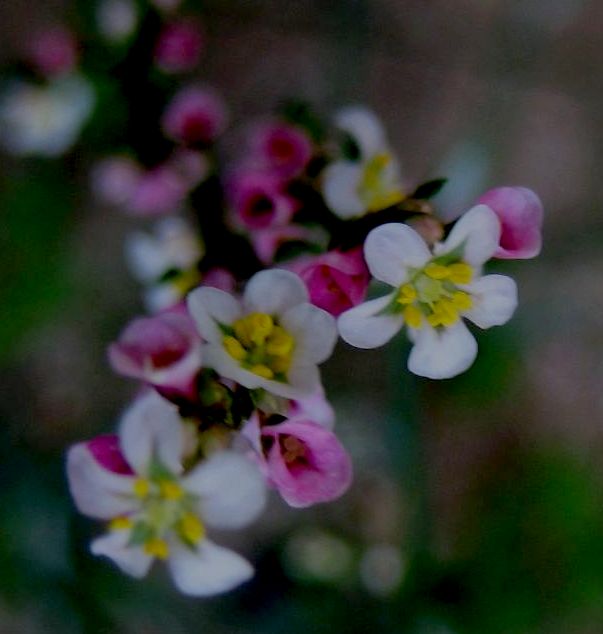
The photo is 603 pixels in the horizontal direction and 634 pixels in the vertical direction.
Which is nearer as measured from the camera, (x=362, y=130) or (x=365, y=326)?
(x=365, y=326)

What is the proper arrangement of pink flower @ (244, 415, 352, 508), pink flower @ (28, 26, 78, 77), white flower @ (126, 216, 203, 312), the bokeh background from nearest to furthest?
pink flower @ (244, 415, 352, 508) → white flower @ (126, 216, 203, 312) → pink flower @ (28, 26, 78, 77) → the bokeh background

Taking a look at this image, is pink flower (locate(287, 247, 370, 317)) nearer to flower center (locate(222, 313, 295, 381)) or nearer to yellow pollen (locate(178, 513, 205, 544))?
flower center (locate(222, 313, 295, 381))

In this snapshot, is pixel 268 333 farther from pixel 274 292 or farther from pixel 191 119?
pixel 191 119

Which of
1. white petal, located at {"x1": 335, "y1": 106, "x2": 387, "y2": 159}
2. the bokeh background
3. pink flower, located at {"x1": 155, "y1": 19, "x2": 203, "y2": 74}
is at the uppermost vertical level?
pink flower, located at {"x1": 155, "y1": 19, "x2": 203, "y2": 74}

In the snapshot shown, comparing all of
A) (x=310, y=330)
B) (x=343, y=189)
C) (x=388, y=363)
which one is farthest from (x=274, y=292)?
(x=388, y=363)

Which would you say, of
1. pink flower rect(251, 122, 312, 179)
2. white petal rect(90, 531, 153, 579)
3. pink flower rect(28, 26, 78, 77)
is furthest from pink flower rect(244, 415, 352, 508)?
pink flower rect(28, 26, 78, 77)

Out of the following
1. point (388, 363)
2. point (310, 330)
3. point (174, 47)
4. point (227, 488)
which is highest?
point (174, 47)

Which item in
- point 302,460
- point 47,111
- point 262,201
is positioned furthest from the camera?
point 47,111
